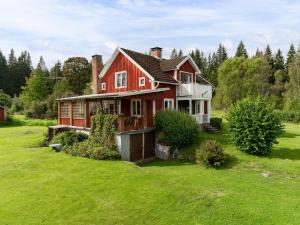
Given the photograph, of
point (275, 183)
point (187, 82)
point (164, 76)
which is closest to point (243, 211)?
point (275, 183)

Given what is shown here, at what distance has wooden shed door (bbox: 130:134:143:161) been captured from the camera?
22.0 m

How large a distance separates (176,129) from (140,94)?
12.8ft

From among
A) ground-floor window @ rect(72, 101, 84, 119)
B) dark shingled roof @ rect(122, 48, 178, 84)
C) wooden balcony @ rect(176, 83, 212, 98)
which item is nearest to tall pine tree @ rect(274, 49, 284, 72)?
wooden balcony @ rect(176, 83, 212, 98)

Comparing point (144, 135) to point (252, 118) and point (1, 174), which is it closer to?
point (252, 118)

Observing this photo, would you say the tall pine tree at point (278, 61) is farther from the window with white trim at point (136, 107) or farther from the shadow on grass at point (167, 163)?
the shadow on grass at point (167, 163)

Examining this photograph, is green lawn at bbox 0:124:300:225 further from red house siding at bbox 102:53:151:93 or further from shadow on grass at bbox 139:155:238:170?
red house siding at bbox 102:53:151:93

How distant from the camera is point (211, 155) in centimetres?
1927

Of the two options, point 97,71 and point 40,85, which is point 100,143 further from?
point 40,85

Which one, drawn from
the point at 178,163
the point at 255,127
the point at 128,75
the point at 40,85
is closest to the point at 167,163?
the point at 178,163

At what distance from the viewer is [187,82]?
102 feet

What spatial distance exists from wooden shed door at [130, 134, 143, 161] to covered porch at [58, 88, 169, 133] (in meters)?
0.69

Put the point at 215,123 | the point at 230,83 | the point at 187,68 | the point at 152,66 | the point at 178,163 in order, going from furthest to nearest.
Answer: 1. the point at 230,83
2. the point at 215,123
3. the point at 187,68
4. the point at 152,66
5. the point at 178,163

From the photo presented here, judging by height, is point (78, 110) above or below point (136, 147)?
above

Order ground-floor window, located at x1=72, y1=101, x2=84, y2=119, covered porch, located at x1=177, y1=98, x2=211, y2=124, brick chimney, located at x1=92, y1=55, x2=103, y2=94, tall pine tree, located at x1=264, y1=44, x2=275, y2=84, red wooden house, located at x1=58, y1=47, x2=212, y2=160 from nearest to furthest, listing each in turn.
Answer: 1. red wooden house, located at x1=58, y1=47, x2=212, y2=160
2. ground-floor window, located at x1=72, y1=101, x2=84, y2=119
3. covered porch, located at x1=177, y1=98, x2=211, y2=124
4. brick chimney, located at x1=92, y1=55, x2=103, y2=94
5. tall pine tree, located at x1=264, y1=44, x2=275, y2=84
